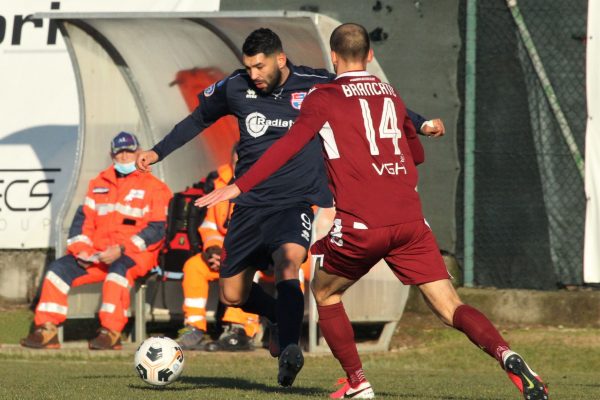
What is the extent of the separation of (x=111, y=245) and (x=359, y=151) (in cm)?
626

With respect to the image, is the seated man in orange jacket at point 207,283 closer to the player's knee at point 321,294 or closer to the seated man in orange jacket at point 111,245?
the seated man in orange jacket at point 111,245

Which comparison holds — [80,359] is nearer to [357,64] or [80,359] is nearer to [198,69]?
[198,69]

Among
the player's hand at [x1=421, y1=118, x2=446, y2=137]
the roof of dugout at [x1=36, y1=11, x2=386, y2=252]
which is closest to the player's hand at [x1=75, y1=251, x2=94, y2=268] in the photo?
the roof of dugout at [x1=36, y1=11, x2=386, y2=252]

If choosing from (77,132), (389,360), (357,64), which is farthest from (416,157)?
(77,132)

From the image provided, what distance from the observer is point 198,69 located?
1401 centimetres

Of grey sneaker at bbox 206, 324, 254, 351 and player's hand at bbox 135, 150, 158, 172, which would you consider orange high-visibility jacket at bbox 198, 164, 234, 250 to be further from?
player's hand at bbox 135, 150, 158, 172

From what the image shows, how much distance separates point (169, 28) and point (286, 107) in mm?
4664

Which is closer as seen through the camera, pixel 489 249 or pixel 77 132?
pixel 489 249

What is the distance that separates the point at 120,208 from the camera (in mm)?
13031

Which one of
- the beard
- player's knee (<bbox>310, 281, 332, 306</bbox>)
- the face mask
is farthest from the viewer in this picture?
the face mask

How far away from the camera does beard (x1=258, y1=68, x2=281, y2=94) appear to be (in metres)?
8.79

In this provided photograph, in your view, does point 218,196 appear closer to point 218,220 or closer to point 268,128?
point 268,128

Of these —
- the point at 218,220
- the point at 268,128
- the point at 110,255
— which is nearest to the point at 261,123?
the point at 268,128

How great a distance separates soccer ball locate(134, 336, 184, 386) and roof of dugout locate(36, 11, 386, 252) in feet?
15.1
